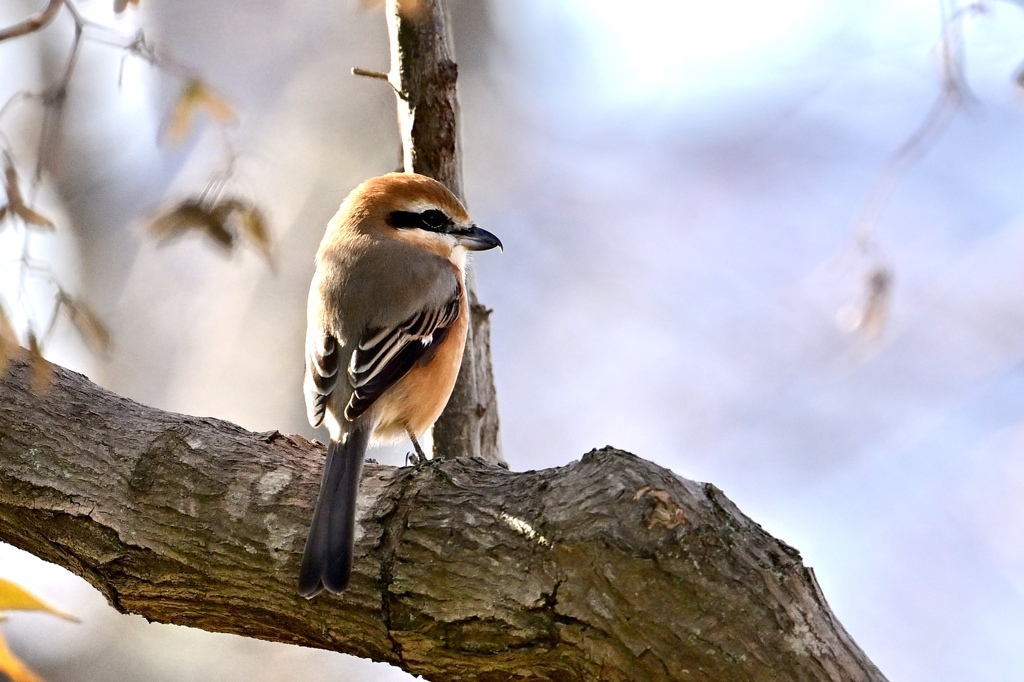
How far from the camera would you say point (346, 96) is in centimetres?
645

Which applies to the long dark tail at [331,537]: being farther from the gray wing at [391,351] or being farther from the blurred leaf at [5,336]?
the blurred leaf at [5,336]

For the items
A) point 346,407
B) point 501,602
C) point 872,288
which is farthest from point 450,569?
point 872,288

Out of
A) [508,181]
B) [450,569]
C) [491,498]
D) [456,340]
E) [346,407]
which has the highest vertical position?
[508,181]

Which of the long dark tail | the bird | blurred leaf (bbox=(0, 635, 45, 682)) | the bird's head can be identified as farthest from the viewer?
the bird's head

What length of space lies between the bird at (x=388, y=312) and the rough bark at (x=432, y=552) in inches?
14.0

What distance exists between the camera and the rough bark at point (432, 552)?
7.94 feet

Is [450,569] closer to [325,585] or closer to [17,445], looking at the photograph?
[325,585]

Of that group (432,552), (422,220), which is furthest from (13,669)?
(422,220)

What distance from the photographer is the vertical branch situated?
3621 millimetres

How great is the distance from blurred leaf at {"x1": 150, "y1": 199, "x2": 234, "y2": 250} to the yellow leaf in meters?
0.89

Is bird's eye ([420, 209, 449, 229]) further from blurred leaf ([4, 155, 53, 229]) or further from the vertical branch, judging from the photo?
blurred leaf ([4, 155, 53, 229])

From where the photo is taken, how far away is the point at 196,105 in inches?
87.1

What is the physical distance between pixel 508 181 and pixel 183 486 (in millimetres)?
5701

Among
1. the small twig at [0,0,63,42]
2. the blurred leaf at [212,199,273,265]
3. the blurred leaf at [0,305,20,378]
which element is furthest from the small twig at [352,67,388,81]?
the blurred leaf at [0,305,20,378]
